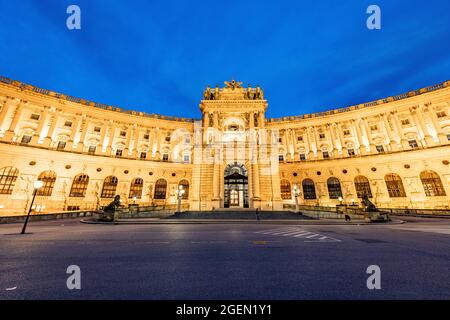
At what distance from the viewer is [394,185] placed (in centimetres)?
3058

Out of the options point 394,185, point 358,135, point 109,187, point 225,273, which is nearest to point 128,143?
point 109,187

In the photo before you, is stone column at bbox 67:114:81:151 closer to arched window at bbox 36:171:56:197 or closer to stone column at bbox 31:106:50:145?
stone column at bbox 31:106:50:145

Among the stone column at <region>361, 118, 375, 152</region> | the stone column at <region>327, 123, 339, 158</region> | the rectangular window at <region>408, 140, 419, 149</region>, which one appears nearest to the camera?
the rectangular window at <region>408, 140, 419, 149</region>

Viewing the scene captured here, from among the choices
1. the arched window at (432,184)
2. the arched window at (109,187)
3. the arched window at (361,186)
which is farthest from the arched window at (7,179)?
the arched window at (432,184)

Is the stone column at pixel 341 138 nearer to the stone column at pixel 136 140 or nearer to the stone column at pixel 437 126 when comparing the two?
the stone column at pixel 437 126

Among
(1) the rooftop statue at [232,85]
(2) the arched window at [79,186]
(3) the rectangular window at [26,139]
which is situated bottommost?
(2) the arched window at [79,186]

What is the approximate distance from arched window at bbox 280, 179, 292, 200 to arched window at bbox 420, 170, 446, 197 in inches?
810

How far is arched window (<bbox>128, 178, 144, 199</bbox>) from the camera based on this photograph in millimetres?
34281

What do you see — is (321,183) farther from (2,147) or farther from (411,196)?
(2,147)

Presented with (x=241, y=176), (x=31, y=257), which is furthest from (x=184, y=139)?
(x=31, y=257)

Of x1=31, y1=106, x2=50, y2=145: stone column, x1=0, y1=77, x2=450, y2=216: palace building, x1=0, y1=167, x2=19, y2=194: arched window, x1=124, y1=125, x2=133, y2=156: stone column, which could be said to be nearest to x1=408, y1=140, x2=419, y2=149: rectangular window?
x1=0, y1=77, x2=450, y2=216: palace building

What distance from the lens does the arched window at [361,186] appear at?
3227cm

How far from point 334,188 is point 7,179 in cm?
5393

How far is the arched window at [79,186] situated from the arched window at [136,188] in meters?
7.21
